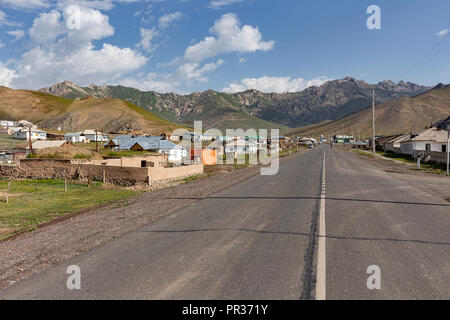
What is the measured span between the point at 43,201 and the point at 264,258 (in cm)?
1489

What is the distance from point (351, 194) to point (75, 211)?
12390 millimetres

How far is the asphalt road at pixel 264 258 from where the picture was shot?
5.15 m

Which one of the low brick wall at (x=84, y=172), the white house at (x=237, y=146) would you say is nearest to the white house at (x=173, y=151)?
the white house at (x=237, y=146)

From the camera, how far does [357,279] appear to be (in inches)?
216

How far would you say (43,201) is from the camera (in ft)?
57.1

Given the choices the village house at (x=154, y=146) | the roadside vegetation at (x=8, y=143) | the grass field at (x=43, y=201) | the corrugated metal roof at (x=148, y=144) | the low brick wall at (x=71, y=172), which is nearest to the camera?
the grass field at (x=43, y=201)

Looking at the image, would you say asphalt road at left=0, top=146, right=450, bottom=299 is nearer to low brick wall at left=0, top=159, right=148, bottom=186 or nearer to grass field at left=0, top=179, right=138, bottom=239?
grass field at left=0, top=179, right=138, bottom=239

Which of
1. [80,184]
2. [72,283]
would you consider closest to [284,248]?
[72,283]

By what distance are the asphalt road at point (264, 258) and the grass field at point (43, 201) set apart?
18.4 ft

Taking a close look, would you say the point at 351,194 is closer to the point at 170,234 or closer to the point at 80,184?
the point at 170,234

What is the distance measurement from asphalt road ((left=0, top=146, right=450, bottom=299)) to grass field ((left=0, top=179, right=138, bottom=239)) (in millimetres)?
5612

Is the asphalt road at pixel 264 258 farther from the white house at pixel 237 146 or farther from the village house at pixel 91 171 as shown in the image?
the white house at pixel 237 146

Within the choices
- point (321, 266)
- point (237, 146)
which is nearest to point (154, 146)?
point (237, 146)

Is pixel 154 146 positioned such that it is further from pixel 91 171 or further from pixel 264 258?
pixel 264 258
